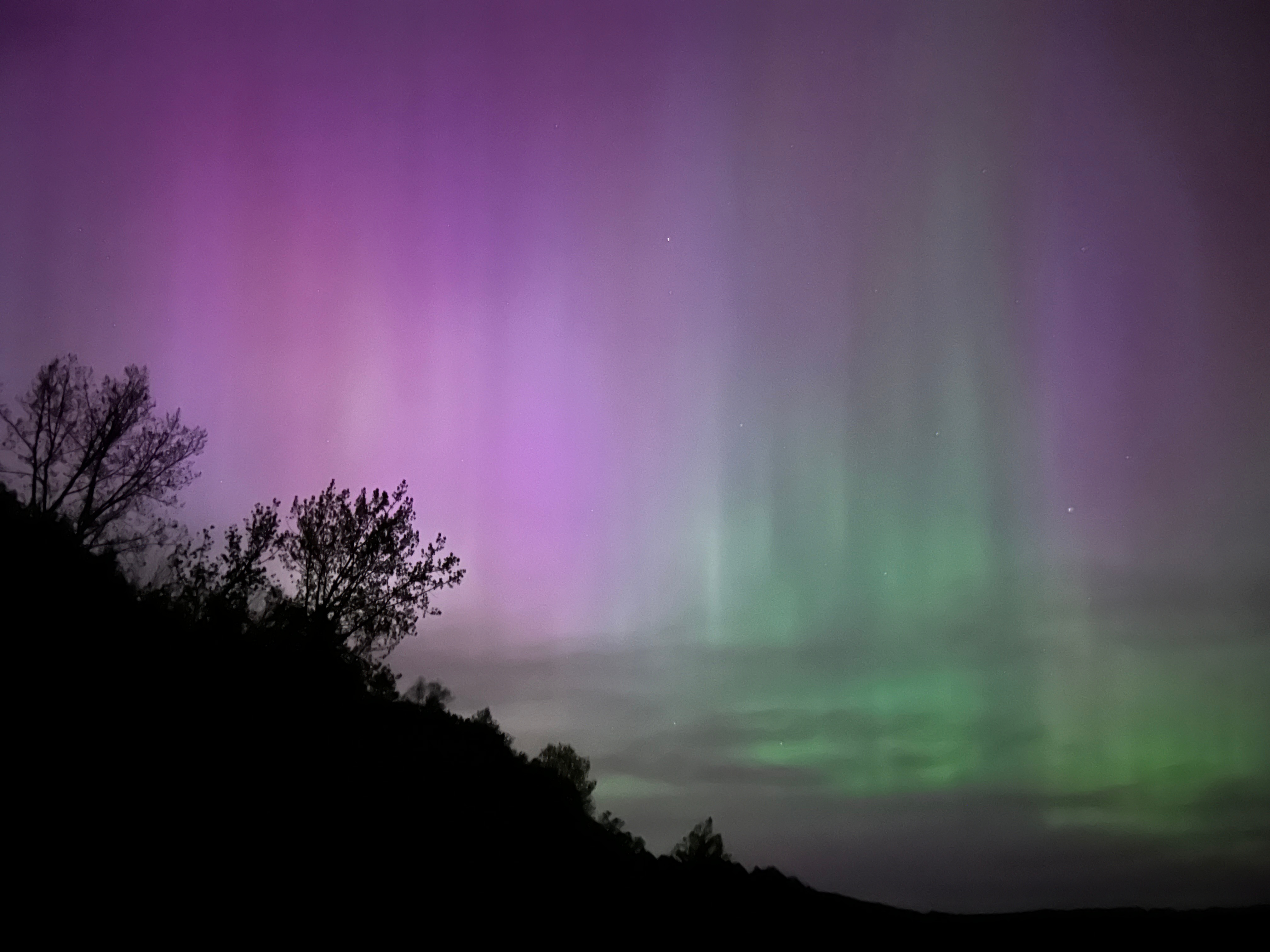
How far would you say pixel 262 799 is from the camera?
22.8 metres

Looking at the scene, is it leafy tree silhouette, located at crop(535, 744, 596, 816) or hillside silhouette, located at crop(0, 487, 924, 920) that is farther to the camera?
leafy tree silhouette, located at crop(535, 744, 596, 816)

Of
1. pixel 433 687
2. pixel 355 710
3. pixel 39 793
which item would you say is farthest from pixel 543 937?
pixel 433 687

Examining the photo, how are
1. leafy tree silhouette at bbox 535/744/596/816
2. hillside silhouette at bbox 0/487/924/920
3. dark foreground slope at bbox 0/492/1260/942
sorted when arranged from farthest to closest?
1. leafy tree silhouette at bbox 535/744/596/816
2. hillside silhouette at bbox 0/487/924/920
3. dark foreground slope at bbox 0/492/1260/942

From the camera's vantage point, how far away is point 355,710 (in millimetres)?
32844

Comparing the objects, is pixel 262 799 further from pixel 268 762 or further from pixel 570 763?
pixel 570 763

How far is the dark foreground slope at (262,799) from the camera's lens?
17.9m

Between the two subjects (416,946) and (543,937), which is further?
(543,937)

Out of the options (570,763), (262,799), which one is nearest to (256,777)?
(262,799)

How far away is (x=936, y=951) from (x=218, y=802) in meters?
32.7

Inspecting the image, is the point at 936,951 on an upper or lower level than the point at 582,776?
lower

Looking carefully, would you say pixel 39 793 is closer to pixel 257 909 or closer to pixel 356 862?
pixel 257 909

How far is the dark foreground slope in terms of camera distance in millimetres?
17875

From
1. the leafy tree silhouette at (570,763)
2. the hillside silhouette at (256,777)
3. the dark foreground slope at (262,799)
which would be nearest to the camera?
the dark foreground slope at (262,799)

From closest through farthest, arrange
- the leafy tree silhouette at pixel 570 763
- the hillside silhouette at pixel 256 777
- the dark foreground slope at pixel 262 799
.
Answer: the dark foreground slope at pixel 262 799 < the hillside silhouette at pixel 256 777 < the leafy tree silhouette at pixel 570 763
